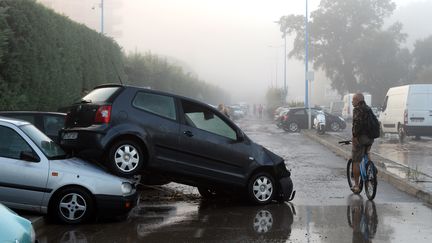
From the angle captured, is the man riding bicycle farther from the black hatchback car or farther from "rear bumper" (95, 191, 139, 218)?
"rear bumper" (95, 191, 139, 218)

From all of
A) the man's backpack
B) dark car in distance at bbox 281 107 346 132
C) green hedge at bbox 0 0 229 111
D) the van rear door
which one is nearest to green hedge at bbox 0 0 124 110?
green hedge at bbox 0 0 229 111

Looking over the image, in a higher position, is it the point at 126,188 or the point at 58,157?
the point at 58,157

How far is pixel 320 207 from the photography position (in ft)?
28.5

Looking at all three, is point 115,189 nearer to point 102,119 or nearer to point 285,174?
point 102,119

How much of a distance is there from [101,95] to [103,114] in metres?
0.49

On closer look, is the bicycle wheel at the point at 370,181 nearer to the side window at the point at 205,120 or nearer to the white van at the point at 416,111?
the side window at the point at 205,120

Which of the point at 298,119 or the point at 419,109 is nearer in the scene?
the point at 419,109

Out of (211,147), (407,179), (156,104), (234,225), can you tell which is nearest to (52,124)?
(156,104)

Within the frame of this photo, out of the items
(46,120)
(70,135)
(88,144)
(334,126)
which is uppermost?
(46,120)

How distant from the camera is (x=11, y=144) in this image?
6941mm

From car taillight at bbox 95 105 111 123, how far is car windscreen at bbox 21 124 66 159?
0.69m

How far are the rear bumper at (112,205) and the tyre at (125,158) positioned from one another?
68 centimetres

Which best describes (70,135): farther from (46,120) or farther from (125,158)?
(46,120)

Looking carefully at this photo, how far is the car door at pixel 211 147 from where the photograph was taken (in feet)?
27.0
